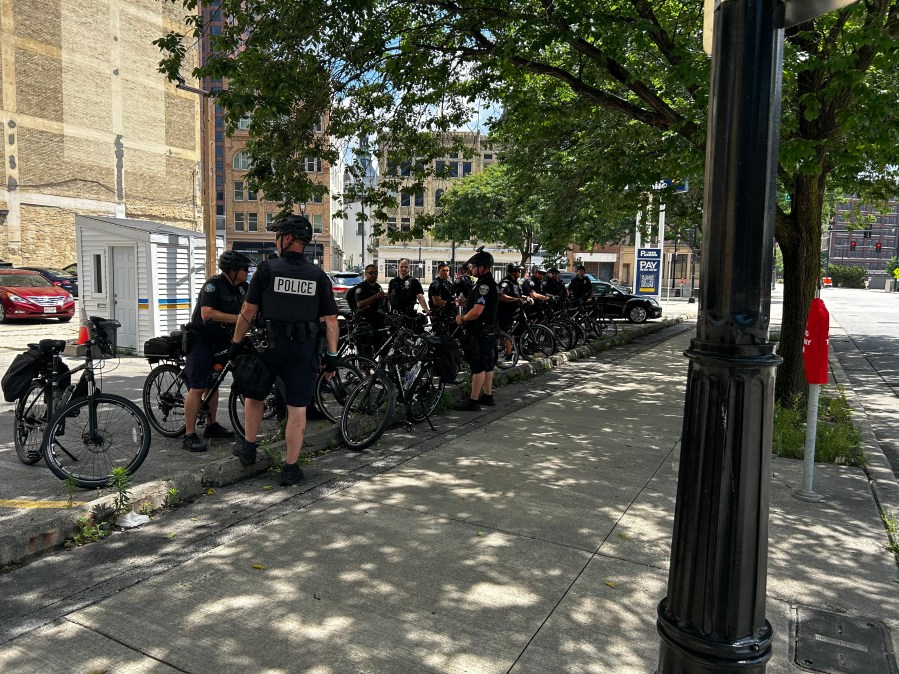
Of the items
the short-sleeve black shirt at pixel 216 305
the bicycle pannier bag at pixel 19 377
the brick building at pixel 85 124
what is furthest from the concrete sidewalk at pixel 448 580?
the brick building at pixel 85 124

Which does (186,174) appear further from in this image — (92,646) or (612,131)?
(92,646)

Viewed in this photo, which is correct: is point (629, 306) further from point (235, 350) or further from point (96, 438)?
point (96, 438)

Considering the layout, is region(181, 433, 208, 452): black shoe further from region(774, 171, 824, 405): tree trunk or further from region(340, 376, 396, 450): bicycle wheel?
region(774, 171, 824, 405): tree trunk

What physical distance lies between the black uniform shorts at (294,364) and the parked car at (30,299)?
1682 cm

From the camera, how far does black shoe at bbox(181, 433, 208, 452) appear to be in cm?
618

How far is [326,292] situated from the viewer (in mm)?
5434

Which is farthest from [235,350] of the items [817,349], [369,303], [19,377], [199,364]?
[817,349]

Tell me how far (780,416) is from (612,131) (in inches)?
270

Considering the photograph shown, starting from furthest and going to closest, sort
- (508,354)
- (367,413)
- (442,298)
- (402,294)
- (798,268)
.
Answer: (508,354) < (442,298) < (402,294) < (798,268) < (367,413)

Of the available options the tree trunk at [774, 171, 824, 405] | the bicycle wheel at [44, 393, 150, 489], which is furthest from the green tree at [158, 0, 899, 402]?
the bicycle wheel at [44, 393, 150, 489]

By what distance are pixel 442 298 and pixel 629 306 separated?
551 inches

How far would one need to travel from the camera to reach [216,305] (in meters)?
6.20

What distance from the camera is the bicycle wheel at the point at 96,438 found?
201 inches

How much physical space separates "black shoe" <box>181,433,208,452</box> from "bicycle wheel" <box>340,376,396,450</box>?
1216 mm
